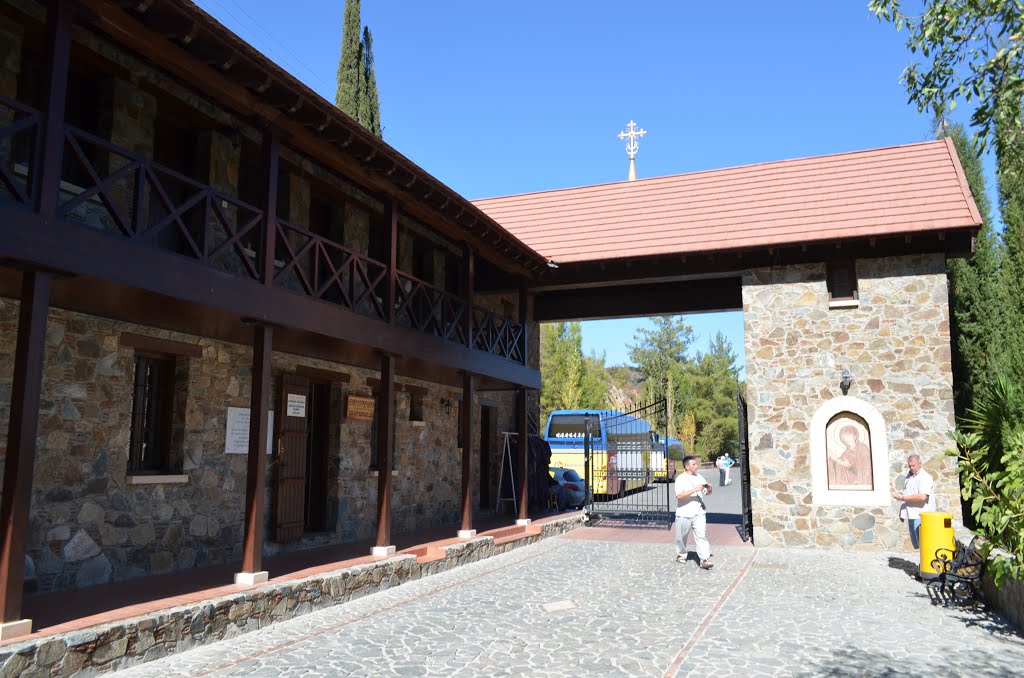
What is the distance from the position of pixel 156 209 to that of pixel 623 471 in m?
12.3

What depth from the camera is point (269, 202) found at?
805 centimetres

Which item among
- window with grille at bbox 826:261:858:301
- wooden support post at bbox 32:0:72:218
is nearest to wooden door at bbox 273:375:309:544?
wooden support post at bbox 32:0:72:218

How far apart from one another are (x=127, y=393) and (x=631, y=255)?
9.81 meters

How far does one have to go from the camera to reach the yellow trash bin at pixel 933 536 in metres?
9.19

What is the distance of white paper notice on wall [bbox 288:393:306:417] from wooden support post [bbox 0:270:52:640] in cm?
523

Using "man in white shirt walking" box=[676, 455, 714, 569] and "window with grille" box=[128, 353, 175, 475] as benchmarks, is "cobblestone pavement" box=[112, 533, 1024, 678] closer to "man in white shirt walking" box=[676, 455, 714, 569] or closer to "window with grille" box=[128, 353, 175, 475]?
"man in white shirt walking" box=[676, 455, 714, 569]

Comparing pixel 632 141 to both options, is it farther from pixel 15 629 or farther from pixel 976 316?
pixel 15 629

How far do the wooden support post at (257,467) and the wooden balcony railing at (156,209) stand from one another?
2.50 feet

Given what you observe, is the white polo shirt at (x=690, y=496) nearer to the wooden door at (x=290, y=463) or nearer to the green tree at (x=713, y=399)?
the wooden door at (x=290, y=463)

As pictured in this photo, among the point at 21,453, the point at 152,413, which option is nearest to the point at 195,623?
the point at 21,453

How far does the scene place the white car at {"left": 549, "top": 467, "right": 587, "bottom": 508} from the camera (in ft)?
64.4

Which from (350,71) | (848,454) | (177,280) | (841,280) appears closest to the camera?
(177,280)

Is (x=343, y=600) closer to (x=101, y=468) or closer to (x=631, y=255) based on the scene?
(x=101, y=468)

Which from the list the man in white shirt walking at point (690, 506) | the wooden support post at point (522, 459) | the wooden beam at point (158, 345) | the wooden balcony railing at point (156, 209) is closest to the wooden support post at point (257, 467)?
the wooden balcony railing at point (156, 209)
